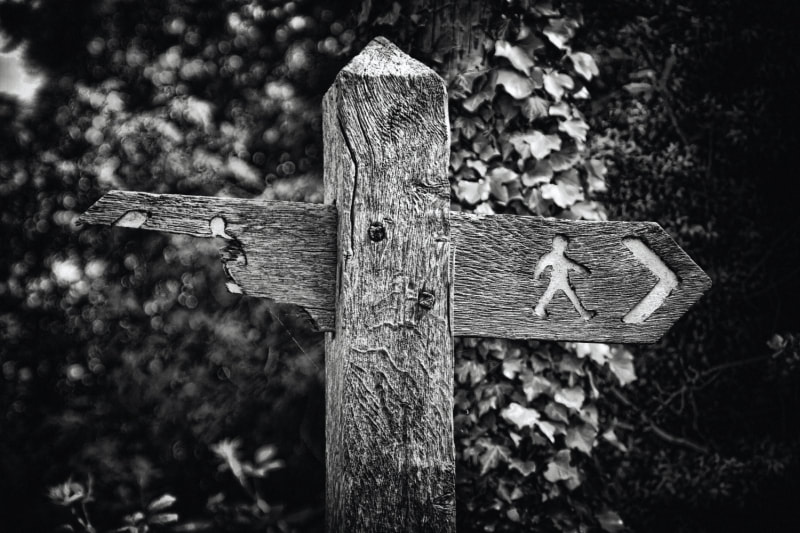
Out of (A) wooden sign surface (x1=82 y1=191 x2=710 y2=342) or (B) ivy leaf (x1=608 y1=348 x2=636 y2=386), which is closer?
(A) wooden sign surface (x1=82 y1=191 x2=710 y2=342)

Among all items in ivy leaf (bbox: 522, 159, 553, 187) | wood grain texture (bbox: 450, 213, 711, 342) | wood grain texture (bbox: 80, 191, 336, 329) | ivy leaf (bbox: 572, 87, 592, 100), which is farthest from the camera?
ivy leaf (bbox: 572, 87, 592, 100)

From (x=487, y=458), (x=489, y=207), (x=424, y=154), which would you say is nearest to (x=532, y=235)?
(x=424, y=154)

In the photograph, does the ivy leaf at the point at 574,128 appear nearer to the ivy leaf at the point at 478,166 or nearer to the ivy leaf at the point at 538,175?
the ivy leaf at the point at 538,175

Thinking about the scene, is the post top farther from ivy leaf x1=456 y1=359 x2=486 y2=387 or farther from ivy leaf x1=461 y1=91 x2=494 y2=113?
ivy leaf x1=456 y1=359 x2=486 y2=387

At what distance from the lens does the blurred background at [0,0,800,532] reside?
197 centimetres

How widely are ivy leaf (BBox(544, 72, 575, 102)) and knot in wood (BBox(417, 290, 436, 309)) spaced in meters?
1.29

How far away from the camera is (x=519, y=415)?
1.90m

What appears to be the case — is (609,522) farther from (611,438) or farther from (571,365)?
(571,365)

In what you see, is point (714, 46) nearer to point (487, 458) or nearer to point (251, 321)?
point (487, 458)

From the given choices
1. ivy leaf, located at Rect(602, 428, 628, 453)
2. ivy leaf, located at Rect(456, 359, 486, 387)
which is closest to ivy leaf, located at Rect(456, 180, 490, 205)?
ivy leaf, located at Rect(456, 359, 486, 387)

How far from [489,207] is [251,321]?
161 cm

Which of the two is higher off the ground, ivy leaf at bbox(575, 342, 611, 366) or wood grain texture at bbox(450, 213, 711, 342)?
wood grain texture at bbox(450, 213, 711, 342)

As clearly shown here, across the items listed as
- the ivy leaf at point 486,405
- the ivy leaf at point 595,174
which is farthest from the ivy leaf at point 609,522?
the ivy leaf at point 595,174

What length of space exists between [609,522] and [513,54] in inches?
60.3
